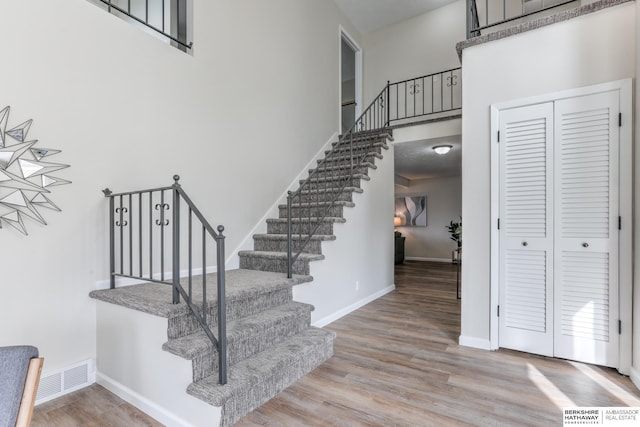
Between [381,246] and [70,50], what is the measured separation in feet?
12.9

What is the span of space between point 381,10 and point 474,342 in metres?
5.95

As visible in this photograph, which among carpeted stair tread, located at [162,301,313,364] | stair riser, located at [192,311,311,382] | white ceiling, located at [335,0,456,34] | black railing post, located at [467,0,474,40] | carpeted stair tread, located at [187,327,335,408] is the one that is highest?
white ceiling, located at [335,0,456,34]

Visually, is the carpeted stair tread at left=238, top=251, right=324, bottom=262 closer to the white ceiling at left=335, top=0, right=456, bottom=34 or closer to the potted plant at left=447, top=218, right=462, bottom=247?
the potted plant at left=447, top=218, right=462, bottom=247

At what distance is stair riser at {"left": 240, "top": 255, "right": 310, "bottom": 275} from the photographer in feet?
10.7

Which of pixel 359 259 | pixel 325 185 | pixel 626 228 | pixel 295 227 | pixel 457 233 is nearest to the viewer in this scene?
pixel 626 228

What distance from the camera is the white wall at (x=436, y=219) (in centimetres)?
897

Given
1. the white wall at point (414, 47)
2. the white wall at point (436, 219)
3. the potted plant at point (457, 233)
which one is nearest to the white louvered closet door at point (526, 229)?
the potted plant at point (457, 233)

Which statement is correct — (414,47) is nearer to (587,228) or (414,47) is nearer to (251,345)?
(587,228)

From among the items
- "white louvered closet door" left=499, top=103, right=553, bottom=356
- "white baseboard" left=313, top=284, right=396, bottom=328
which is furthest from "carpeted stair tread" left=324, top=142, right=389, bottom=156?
"white louvered closet door" left=499, top=103, right=553, bottom=356

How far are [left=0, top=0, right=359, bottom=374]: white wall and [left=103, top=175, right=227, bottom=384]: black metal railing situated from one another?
11 centimetres

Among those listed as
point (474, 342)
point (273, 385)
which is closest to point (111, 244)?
point (273, 385)

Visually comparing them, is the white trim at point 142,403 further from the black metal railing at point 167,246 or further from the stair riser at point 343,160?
the stair riser at point 343,160

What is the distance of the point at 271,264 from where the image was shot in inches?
133

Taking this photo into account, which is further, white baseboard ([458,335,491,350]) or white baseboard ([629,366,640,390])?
white baseboard ([458,335,491,350])
